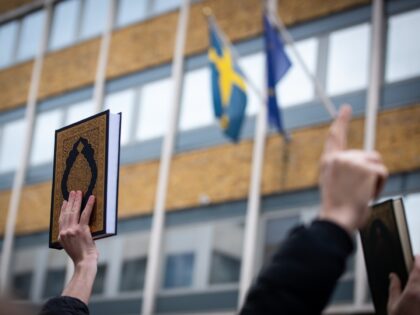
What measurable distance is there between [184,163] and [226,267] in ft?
8.05

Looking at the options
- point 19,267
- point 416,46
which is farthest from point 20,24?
point 416,46

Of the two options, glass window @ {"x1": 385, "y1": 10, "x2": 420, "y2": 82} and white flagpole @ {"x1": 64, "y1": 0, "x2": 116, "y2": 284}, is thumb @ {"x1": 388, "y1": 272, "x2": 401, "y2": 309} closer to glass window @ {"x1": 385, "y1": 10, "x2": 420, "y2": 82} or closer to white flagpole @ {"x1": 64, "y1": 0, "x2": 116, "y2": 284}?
glass window @ {"x1": 385, "y1": 10, "x2": 420, "y2": 82}

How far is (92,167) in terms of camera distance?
8.91 feet

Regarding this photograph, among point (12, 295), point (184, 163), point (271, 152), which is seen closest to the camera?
point (12, 295)

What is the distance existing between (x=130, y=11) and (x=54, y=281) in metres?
6.26

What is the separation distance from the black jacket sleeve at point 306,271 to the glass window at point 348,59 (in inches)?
602

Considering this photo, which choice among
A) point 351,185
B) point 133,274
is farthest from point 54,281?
Result: point 351,185

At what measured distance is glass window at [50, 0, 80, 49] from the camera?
23719mm

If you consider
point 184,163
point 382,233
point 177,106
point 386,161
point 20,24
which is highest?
point 20,24

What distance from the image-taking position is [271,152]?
17.6 metres

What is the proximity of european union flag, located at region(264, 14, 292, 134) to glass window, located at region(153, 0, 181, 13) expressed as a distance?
5.43 m

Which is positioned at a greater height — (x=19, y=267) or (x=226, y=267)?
(x=19, y=267)

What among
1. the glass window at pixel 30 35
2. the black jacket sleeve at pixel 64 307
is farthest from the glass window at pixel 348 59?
the black jacket sleeve at pixel 64 307

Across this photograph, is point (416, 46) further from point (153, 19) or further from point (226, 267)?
point (153, 19)
